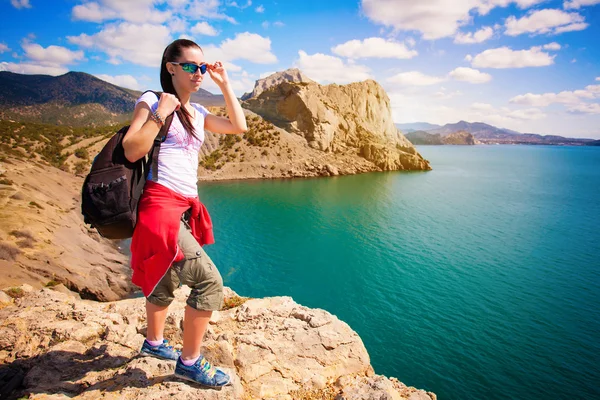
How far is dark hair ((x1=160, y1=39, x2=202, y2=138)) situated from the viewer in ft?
9.87

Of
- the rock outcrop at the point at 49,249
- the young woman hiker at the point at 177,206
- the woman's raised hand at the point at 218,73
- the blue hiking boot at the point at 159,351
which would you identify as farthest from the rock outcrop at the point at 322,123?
the young woman hiker at the point at 177,206

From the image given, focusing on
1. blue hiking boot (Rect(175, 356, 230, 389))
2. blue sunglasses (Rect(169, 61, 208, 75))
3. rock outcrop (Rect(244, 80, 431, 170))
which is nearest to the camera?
blue sunglasses (Rect(169, 61, 208, 75))

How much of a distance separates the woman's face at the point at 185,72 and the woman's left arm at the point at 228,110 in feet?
0.80

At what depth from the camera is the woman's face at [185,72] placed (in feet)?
9.87

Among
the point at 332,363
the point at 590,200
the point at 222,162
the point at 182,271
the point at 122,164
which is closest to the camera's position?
the point at 122,164

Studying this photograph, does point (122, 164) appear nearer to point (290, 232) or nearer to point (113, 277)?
point (113, 277)

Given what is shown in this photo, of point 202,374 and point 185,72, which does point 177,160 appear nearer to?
point 185,72

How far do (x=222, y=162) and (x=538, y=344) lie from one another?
5334cm

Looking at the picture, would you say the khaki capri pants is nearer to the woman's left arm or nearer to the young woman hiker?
the young woman hiker

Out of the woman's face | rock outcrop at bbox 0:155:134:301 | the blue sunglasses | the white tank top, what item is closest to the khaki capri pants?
the white tank top

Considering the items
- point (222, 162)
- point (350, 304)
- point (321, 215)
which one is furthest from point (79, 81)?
point (350, 304)

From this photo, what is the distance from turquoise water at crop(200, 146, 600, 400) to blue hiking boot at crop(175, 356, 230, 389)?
1092 centimetres

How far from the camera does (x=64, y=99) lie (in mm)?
150125

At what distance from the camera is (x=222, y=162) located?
58875 millimetres
